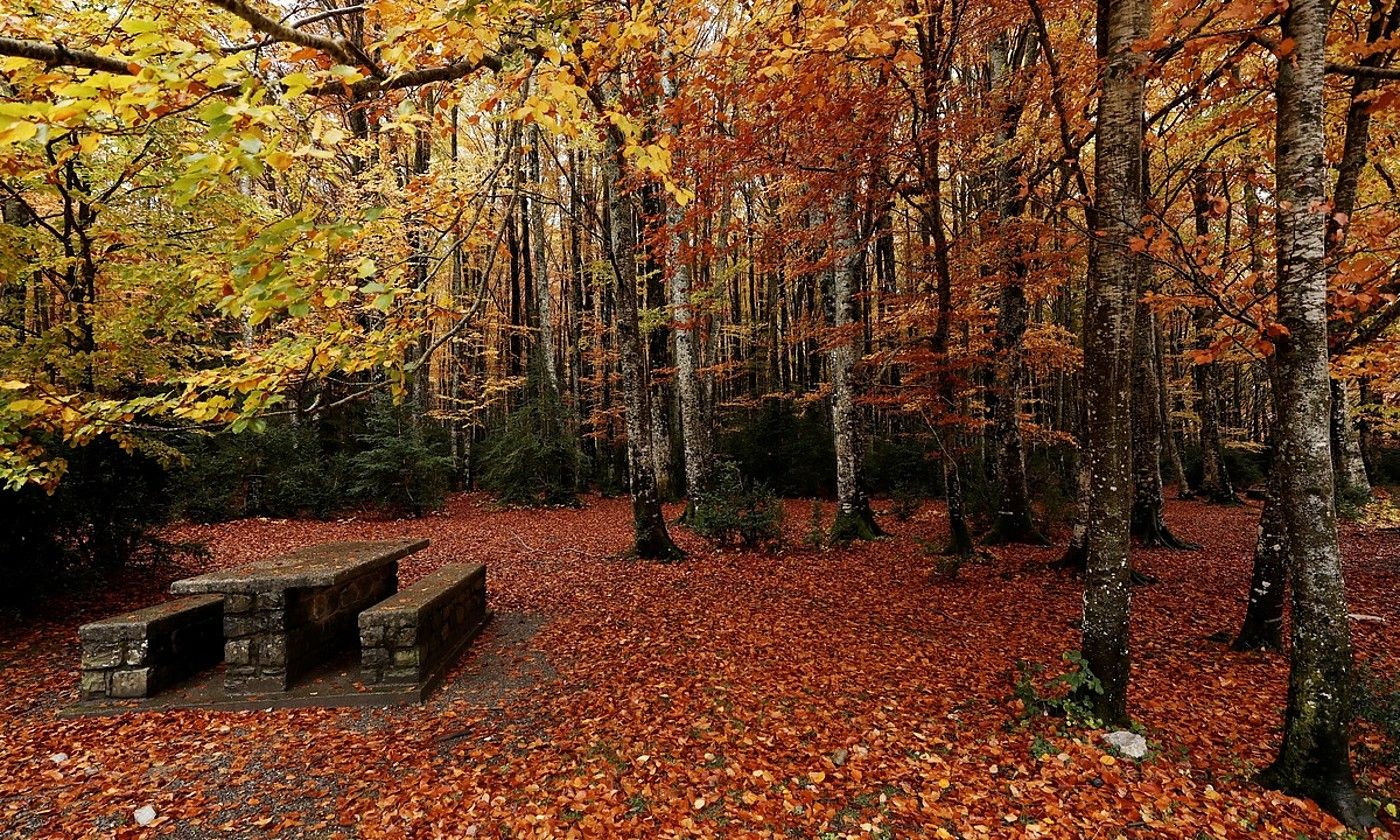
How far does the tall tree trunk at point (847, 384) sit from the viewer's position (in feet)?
31.1

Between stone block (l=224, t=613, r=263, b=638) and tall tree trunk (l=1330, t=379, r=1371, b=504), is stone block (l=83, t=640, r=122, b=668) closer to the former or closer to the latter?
stone block (l=224, t=613, r=263, b=638)

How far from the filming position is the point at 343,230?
2359mm

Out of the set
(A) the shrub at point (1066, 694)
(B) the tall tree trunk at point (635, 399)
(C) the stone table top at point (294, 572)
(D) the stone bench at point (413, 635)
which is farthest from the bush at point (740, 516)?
(A) the shrub at point (1066, 694)

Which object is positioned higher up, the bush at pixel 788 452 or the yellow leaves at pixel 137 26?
the yellow leaves at pixel 137 26

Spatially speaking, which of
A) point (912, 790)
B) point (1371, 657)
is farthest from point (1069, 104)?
point (912, 790)

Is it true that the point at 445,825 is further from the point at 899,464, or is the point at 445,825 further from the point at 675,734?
the point at 899,464

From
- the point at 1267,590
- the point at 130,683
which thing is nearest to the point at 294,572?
the point at 130,683

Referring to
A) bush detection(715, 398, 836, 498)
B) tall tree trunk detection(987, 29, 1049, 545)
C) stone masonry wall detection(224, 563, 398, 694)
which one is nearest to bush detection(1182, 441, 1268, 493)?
bush detection(715, 398, 836, 498)

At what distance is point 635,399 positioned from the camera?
9008 millimetres

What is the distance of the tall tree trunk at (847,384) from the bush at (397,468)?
9654 millimetres

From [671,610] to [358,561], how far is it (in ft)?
10.8

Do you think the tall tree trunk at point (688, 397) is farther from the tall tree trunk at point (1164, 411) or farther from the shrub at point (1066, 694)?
the tall tree trunk at point (1164, 411)

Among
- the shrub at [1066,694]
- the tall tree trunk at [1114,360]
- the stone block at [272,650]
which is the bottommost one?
the shrub at [1066,694]

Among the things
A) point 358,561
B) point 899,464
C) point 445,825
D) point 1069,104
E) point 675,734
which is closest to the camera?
point 445,825
